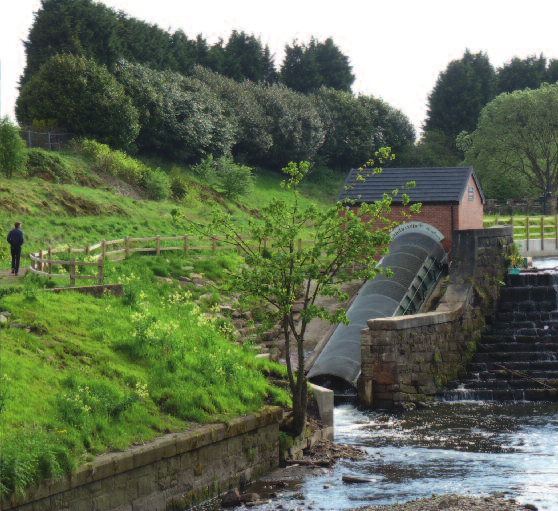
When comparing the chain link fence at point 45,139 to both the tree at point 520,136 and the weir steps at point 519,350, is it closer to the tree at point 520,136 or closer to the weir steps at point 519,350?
the weir steps at point 519,350

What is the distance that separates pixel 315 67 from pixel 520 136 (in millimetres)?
24074

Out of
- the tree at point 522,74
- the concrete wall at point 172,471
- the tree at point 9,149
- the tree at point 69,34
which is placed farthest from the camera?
the tree at point 522,74

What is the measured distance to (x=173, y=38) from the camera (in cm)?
7450

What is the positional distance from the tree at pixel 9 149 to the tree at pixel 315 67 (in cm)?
4574

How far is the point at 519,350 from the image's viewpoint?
2812 cm

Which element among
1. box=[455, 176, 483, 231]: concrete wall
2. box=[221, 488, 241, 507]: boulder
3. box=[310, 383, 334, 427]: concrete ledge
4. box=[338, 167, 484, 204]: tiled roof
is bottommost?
box=[221, 488, 241, 507]: boulder

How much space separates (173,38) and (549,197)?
3356cm

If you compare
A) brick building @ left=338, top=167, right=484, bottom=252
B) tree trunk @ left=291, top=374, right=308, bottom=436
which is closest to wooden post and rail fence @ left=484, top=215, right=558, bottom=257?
brick building @ left=338, top=167, right=484, bottom=252

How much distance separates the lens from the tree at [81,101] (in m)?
50.2

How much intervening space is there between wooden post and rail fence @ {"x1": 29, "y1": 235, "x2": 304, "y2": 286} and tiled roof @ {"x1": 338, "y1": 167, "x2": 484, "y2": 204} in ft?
20.2

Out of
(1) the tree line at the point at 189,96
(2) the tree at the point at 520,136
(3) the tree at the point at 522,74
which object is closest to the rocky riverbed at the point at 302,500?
(1) the tree line at the point at 189,96

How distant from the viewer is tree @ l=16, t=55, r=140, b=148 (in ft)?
165

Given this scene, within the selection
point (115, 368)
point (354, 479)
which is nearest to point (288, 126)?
point (115, 368)

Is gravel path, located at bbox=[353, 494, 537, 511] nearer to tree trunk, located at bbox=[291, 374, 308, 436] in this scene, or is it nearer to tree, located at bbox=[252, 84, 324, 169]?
tree trunk, located at bbox=[291, 374, 308, 436]
